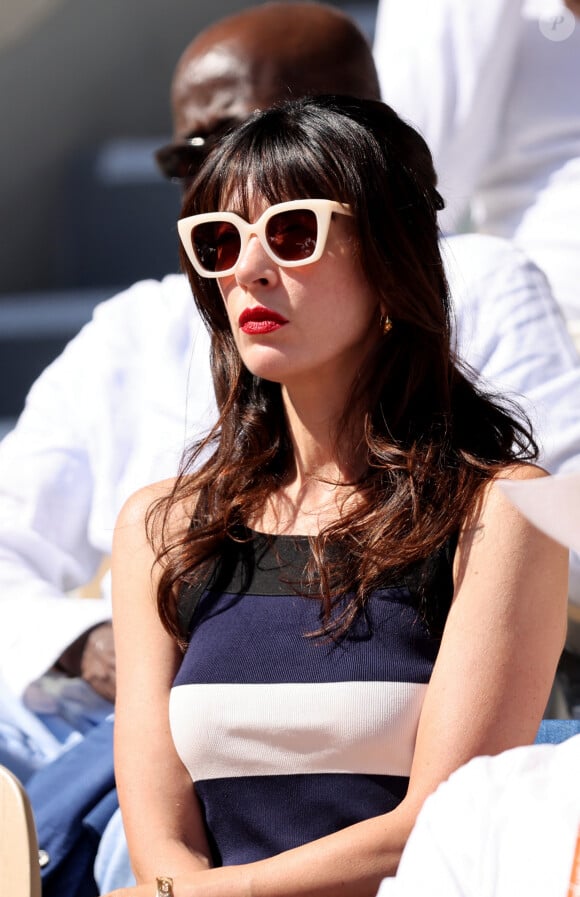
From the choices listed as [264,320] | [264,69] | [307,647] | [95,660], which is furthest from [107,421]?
[307,647]

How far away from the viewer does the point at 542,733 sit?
1.85m

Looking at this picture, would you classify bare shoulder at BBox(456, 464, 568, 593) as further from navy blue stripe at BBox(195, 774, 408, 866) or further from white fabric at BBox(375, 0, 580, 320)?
white fabric at BBox(375, 0, 580, 320)

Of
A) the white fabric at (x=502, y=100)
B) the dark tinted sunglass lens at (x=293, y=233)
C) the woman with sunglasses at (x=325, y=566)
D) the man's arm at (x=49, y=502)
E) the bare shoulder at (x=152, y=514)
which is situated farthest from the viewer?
the white fabric at (x=502, y=100)

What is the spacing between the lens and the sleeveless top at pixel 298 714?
1.72m

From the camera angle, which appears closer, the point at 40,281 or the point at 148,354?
the point at 148,354

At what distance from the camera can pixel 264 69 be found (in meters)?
3.05

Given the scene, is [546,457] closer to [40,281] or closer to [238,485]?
[238,485]

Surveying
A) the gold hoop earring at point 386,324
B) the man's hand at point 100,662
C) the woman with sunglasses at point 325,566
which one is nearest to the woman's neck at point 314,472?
the woman with sunglasses at point 325,566

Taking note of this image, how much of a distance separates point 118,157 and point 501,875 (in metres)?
4.60

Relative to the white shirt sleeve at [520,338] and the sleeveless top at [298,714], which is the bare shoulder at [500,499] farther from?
the white shirt sleeve at [520,338]

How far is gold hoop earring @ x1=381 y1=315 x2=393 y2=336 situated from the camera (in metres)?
1.94

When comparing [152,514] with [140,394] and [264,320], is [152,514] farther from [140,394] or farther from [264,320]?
[140,394]

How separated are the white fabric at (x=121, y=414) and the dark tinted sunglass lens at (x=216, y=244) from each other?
29.1 inches

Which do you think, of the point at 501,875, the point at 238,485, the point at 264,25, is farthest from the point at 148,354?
the point at 501,875
